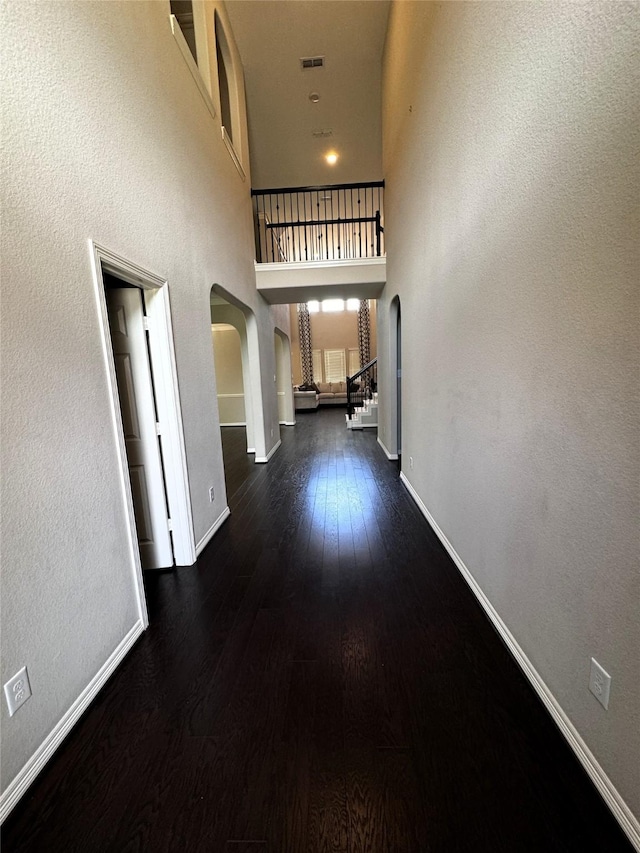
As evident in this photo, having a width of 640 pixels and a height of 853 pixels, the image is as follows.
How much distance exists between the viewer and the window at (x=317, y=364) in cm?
1280

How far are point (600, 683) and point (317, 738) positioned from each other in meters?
1.02

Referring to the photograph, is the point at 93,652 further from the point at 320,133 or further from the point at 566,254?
the point at 320,133

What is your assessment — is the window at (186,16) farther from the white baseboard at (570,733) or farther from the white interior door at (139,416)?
the white baseboard at (570,733)

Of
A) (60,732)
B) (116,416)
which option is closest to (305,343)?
(116,416)

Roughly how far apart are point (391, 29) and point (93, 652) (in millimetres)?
6338

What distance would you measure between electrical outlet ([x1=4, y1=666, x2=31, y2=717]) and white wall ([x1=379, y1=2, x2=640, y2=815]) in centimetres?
195

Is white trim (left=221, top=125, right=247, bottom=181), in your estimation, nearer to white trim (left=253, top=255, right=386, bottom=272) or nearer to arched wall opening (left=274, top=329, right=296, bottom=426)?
white trim (left=253, top=255, right=386, bottom=272)

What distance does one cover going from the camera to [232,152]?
3.97 m

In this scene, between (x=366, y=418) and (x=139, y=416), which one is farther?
(x=366, y=418)

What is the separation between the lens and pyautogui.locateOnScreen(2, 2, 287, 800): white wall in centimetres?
121

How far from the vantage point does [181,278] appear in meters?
2.62

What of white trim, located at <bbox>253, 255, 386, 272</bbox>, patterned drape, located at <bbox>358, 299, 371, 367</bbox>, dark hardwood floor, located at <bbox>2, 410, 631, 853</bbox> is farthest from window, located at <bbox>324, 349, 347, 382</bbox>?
dark hardwood floor, located at <bbox>2, 410, 631, 853</bbox>

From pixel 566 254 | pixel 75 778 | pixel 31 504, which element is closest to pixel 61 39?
pixel 31 504

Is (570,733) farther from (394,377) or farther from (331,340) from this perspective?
(331,340)
